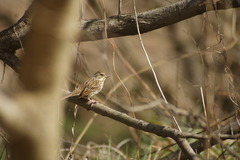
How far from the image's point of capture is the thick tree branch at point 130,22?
3.05 metres

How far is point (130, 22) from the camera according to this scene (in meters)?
3.29

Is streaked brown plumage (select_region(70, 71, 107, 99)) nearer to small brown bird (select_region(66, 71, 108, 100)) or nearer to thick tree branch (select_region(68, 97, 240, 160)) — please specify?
small brown bird (select_region(66, 71, 108, 100))

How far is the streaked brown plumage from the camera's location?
5047mm

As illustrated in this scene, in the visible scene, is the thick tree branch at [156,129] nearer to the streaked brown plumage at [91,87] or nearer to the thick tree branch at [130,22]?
the thick tree branch at [130,22]

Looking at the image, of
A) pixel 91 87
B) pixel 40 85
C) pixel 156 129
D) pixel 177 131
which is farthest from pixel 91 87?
pixel 40 85

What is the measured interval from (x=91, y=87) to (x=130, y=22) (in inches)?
103

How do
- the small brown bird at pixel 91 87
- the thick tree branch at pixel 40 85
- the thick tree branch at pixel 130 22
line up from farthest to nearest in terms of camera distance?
1. the small brown bird at pixel 91 87
2. the thick tree branch at pixel 130 22
3. the thick tree branch at pixel 40 85

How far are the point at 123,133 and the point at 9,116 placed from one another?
33.9 feet

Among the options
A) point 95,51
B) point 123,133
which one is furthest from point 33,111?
point 95,51

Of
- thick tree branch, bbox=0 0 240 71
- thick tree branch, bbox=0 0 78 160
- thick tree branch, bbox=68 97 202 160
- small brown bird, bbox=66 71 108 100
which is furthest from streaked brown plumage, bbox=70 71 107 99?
thick tree branch, bbox=0 0 78 160

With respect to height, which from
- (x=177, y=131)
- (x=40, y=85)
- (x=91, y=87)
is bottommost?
(x=91, y=87)

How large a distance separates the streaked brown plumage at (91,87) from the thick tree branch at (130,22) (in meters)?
1.22

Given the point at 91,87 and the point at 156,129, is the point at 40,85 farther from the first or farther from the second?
the point at 91,87

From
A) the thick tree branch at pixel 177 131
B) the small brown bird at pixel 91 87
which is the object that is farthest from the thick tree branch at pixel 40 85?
the small brown bird at pixel 91 87
